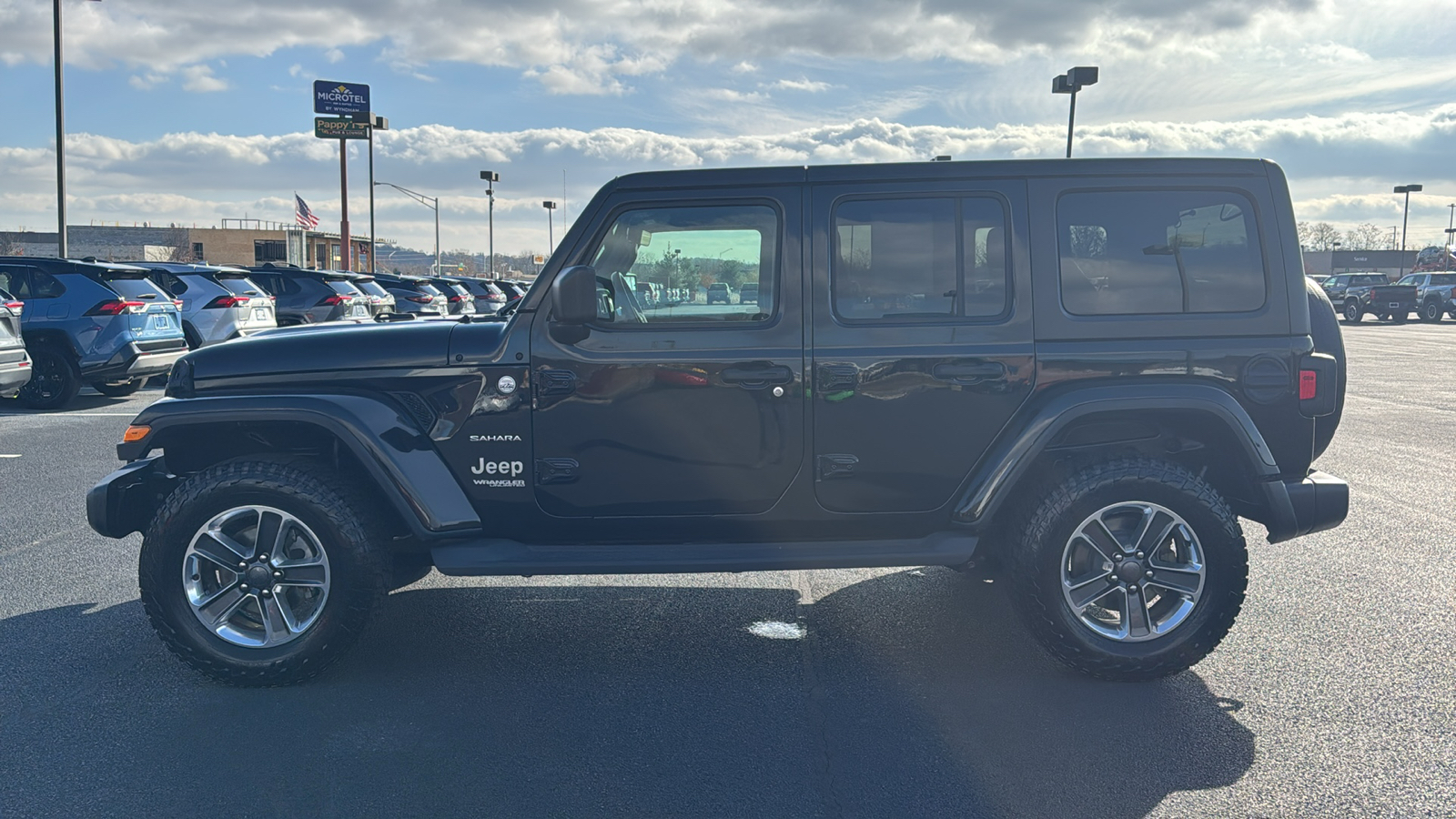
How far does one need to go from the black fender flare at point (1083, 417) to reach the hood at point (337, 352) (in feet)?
6.43

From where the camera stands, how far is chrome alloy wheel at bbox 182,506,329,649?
4113 mm

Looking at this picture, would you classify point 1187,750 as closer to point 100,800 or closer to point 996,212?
point 996,212

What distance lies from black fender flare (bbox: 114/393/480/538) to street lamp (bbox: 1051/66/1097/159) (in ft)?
80.9

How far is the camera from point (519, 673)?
4270mm

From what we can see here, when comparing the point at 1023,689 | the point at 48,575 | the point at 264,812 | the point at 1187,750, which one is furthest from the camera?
the point at 48,575

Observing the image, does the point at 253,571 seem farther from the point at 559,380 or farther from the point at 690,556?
the point at 690,556

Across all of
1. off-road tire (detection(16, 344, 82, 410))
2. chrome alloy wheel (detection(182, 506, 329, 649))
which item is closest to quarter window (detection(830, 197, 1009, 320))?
chrome alloy wheel (detection(182, 506, 329, 649))

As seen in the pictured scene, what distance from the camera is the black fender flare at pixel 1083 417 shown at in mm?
4109

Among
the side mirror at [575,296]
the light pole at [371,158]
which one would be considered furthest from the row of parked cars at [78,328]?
the light pole at [371,158]

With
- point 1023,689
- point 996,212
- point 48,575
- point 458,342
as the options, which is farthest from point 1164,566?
point 48,575

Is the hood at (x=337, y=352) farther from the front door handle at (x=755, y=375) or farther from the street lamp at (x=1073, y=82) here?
the street lamp at (x=1073, y=82)

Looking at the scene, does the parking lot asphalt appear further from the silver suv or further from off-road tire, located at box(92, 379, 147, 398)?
the silver suv

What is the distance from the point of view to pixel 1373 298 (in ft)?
128

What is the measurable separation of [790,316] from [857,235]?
417 mm
